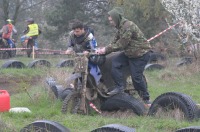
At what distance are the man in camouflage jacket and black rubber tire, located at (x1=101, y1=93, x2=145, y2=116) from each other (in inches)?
7.4

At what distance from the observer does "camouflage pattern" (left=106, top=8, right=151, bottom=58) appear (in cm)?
957

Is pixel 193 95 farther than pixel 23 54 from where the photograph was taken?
No

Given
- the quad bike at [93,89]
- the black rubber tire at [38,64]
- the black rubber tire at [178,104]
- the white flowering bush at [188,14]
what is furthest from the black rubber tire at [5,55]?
the black rubber tire at [178,104]

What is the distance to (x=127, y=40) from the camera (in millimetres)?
9570

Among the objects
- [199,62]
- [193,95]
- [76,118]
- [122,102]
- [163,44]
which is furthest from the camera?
[163,44]

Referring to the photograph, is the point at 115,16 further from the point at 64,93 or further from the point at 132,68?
the point at 64,93

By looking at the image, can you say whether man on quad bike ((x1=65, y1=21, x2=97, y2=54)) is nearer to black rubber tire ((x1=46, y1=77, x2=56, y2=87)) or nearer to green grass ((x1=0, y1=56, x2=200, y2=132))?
green grass ((x1=0, y1=56, x2=200, y2=132))

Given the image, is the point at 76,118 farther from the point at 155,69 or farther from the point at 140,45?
the point at 155,69

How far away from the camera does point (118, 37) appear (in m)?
Result: 9.81

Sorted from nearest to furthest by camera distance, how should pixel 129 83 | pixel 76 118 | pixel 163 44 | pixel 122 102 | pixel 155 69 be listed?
pixel 76 118 → pixel 122 102 → pixel 129 83 → pixel 155 69 → pixel 163 44

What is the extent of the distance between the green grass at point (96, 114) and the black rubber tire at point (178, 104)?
0.76 feet

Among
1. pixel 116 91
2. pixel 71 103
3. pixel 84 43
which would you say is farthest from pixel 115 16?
pixel 71 103

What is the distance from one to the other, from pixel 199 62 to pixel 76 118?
7705mm

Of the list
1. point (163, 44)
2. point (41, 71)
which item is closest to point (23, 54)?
point (163, 44)
